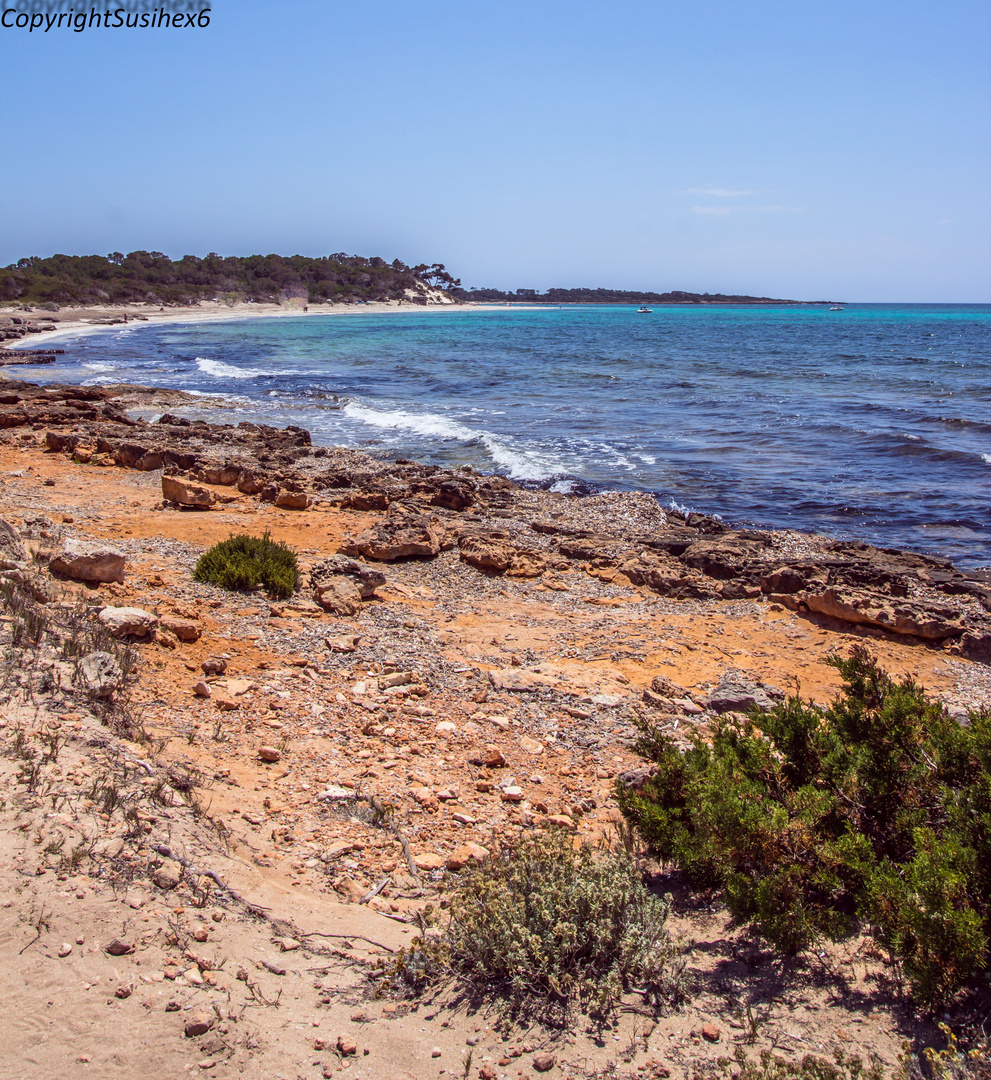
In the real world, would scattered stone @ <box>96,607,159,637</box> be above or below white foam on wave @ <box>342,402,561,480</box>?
below

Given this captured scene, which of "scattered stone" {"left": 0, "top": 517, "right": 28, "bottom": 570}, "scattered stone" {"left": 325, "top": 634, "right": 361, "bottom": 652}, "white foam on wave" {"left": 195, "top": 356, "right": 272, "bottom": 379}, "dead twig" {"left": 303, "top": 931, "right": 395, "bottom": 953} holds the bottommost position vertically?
"dead twig" {"left": 303, "top": 931, "right": 395, "bottom": 953}

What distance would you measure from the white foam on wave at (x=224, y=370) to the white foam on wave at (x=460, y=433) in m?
9.34

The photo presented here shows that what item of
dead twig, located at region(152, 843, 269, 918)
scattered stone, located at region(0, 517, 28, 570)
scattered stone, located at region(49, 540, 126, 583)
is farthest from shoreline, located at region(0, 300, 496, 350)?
dead twig, located at region(152, 843, 269, 918)

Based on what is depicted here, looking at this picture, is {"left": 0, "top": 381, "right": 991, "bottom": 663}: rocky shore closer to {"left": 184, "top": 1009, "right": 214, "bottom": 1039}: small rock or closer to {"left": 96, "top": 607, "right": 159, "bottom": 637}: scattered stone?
{"left": 96, "top": 607, "right": 159, "bottom": 637}: scattered stone

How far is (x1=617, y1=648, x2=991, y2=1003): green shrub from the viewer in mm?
3086

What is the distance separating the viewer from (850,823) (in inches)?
154

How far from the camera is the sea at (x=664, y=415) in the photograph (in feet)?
51.3

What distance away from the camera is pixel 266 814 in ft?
15.1

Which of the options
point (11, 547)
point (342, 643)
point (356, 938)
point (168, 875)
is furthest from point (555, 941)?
point (11, 547)

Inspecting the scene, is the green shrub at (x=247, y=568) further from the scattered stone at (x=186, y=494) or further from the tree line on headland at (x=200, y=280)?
the tree line on headland at (x=200, y=280)

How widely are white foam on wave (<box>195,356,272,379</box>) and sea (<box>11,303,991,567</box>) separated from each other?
9.2 inches

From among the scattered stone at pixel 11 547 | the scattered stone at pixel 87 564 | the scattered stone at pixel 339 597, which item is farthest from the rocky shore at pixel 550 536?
the scattered stone at pixel 11 547

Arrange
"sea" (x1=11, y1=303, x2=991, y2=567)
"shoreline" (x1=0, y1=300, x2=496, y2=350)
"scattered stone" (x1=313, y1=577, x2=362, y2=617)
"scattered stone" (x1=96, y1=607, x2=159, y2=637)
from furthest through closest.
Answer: "shoreline" (x1=0, y1=300, x2=496, y2=350), "sea" (x1=11, y1=303, x2=991, y2=567), "scattered stone" (x1=313, y1=577, x2=362, y2=617), "scattered stone" (x1=96, y1=607, x2=159, y2=637)

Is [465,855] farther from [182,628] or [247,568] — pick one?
[247,568]
